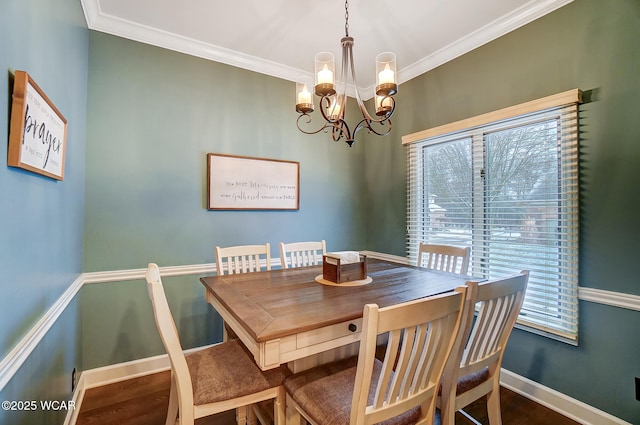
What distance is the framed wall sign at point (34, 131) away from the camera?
36.4 inches

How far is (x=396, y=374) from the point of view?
3.23 ft

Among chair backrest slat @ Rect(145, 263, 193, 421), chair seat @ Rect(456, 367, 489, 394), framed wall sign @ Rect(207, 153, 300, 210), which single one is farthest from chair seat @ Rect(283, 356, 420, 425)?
framed wall sign @ Rect(207, 153, 300, 210)

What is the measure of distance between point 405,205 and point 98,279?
2.76 metres

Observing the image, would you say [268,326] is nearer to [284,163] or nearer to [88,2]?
[284,163]

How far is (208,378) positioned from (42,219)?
1.00 meters

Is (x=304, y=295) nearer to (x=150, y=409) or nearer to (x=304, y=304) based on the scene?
(x=304, y=304)

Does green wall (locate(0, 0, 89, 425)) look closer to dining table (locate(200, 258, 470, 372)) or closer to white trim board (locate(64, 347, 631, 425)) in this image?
white trim board (locate(64, 347, 631, 425))

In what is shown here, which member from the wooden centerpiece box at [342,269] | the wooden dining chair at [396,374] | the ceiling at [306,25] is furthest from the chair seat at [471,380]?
the ceiling at [306,25]

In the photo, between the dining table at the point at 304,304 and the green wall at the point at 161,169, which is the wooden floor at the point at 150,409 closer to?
the green wall at the point at 161,169

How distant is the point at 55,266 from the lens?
4.60 ft

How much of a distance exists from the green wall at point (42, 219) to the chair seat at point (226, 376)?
1.92 ft

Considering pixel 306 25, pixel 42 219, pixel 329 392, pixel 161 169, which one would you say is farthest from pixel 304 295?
pixel 306 25

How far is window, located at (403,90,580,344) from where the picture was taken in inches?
73.3

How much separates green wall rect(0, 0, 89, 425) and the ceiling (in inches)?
17.9
